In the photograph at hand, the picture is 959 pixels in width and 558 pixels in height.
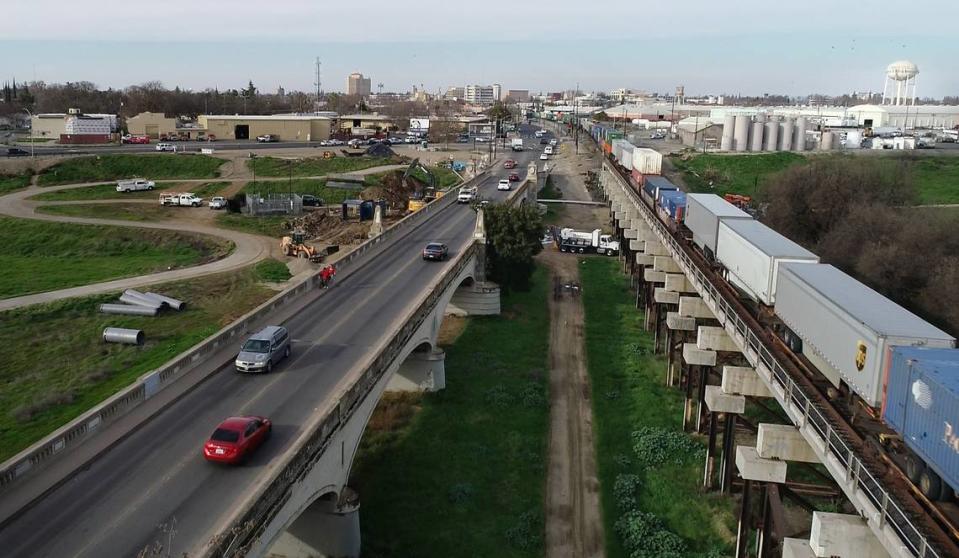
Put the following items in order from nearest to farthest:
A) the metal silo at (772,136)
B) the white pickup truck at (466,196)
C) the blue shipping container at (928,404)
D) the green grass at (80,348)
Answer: the blue shipping container at (928,404) → the green grass at (80,348) → the white pickup truck at (466,196) → the metal silo at (772,136)

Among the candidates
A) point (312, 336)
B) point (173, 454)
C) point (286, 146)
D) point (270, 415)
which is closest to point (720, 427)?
point (312, 336)

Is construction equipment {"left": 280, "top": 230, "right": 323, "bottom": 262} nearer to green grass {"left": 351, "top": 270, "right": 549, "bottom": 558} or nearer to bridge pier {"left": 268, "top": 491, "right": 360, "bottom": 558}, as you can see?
green grass {"left": 351, "top": 270, "right": 549, "bottom": 558}

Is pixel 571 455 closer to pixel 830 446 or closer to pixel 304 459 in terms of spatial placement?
pixel 830 446

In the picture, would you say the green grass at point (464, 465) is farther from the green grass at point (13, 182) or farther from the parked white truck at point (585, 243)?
the green grass at point (13, 182)

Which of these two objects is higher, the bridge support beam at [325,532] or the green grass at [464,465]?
the bridge support beam at [325,532]

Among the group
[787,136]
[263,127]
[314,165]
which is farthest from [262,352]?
[263,127]

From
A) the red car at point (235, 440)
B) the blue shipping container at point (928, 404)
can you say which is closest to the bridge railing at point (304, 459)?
the red car at point (235, 440)
